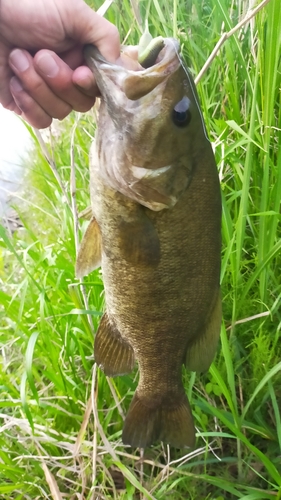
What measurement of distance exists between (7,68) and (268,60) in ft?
2.25

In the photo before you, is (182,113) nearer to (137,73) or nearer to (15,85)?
(137,73)

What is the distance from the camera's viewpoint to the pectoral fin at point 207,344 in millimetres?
1037

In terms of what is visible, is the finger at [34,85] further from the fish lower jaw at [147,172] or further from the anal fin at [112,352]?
the anal fin at [112,352]

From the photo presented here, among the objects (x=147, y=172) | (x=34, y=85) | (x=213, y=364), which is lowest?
(x=213, y=364)

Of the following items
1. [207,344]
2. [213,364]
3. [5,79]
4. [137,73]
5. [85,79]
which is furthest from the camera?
[213,364]

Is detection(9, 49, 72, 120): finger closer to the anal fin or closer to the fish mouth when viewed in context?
the fish mouth

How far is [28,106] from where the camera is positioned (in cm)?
111

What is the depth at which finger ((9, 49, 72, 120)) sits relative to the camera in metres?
1.00

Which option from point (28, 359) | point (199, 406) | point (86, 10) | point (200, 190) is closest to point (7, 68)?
point (86, 10)

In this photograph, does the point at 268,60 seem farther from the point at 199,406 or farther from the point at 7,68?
the point at 199,406

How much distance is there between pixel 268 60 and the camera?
1.19 metres

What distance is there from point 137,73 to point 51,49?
0.33m

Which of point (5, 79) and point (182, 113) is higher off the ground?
point (5, 79)

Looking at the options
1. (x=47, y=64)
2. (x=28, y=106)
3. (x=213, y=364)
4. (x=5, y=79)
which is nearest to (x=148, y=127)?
(x=47, y=64)
